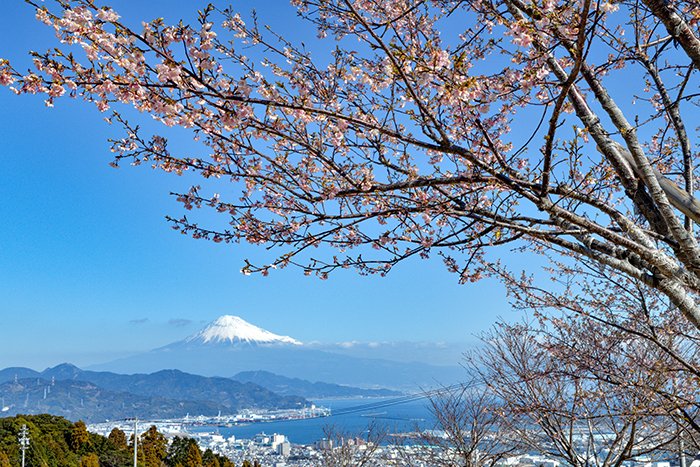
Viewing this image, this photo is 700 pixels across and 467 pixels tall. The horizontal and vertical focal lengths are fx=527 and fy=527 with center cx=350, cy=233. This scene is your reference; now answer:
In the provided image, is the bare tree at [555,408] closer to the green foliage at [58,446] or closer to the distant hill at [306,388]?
the green foliage at [58,446]

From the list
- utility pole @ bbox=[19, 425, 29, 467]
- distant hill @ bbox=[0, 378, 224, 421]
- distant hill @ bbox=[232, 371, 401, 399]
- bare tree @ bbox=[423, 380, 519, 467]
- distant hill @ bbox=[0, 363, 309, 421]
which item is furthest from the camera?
distant hill @ bbox=[232, 371, 401, 399]

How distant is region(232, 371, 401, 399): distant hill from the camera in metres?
128

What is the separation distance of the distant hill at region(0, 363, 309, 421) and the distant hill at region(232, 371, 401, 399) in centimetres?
2329

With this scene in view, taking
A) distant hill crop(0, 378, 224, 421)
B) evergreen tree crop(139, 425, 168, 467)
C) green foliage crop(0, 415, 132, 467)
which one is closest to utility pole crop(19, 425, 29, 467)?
green foliage crop(0, 415, 132, 467)

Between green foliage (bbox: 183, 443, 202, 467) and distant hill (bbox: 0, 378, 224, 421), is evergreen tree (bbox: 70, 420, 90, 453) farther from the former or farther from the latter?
distant hill (bbox: 0, 378, 224, 421)

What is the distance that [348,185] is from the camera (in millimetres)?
2242

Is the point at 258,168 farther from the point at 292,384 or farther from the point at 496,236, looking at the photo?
the point at 292,384

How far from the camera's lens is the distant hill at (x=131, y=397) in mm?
84812

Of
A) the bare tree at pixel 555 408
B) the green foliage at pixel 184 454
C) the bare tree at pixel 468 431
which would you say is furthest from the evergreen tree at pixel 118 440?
the bare tree at pixel 555 408

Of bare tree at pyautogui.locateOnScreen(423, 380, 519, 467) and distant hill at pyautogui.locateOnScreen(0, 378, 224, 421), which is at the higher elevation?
bare tree at pyautogui.locateOnScreen(423, 380, 519, 467)

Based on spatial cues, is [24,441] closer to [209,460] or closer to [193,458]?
[193,458]

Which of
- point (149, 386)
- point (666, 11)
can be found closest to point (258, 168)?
point (666, 11)

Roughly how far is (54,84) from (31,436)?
1985cm

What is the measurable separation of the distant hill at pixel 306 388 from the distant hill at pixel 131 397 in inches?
917
